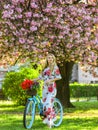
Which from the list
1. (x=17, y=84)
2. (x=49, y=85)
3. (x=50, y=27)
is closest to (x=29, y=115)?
(x=49, y=85)

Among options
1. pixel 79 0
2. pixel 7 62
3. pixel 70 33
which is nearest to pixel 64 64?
pixel 7 62

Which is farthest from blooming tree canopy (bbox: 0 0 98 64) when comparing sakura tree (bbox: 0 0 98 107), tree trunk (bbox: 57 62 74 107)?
tree trunk (bbox: 57 62 74 107)

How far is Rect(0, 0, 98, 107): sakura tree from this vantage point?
14656 mm

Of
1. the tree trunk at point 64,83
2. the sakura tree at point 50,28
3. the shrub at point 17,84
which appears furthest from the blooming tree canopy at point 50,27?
the shrub at point 17,84

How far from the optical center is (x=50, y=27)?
1525cm

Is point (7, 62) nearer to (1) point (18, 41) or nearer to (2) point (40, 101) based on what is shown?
(1) point (18, 41)

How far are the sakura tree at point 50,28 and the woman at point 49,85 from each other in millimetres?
1823

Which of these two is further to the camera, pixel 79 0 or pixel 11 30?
pixel 79 0

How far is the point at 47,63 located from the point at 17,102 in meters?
14.5

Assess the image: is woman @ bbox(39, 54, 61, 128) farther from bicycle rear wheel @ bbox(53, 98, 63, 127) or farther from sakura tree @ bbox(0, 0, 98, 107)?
sakura tree @ bbox(0, 0, 98, 107)

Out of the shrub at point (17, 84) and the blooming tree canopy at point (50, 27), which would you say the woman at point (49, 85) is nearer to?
the blooming tree canopy at point (50, 27)

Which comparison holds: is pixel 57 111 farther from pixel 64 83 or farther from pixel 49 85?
pixel 64 83

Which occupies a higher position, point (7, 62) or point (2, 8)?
point (2, 8)

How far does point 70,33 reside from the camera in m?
15.7
